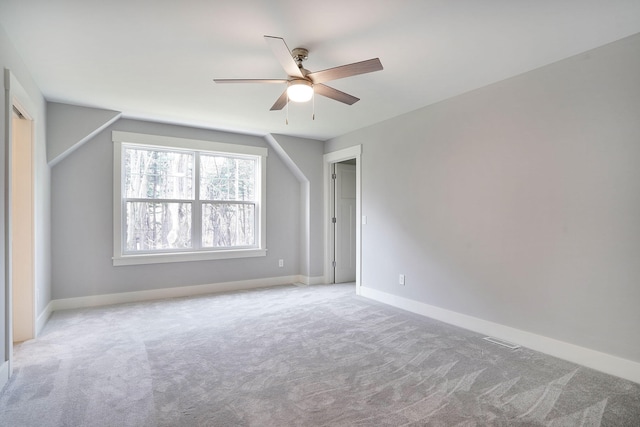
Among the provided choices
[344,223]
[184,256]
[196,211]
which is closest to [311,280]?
[344,223]

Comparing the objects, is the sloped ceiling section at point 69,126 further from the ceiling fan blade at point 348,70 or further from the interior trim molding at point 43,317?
the ceiling fan blade at point 348,70


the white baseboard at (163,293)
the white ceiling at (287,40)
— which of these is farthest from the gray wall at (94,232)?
the white ceiling at (287,40)

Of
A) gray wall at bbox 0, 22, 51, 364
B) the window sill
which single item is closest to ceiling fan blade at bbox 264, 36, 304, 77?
gray wall at bbox 0, 22, 51, 364

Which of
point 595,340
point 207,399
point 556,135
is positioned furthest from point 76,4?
point 595,340

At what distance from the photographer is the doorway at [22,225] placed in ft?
10.2

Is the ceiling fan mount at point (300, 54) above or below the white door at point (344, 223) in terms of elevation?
above

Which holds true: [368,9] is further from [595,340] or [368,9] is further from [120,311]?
[120,311]

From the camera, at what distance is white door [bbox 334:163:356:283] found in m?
5.86

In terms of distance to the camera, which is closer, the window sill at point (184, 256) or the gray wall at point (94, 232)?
the gray wall at point (94, 232)

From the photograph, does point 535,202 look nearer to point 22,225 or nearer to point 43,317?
point 22,225

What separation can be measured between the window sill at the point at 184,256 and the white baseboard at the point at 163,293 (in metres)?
0.40

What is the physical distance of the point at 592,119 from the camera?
2.60 m

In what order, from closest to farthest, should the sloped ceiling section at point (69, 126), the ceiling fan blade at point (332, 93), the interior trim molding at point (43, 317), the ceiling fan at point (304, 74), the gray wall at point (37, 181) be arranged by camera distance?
the ceiling fan at point (304, 74) < the gray wall at point (37, 181) < the ceiling fan blade at point (332, 93) < the interior trim molding at point (43, 317) < the sloped ceiling section at point (69, 126)

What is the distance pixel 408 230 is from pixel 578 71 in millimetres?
2224
